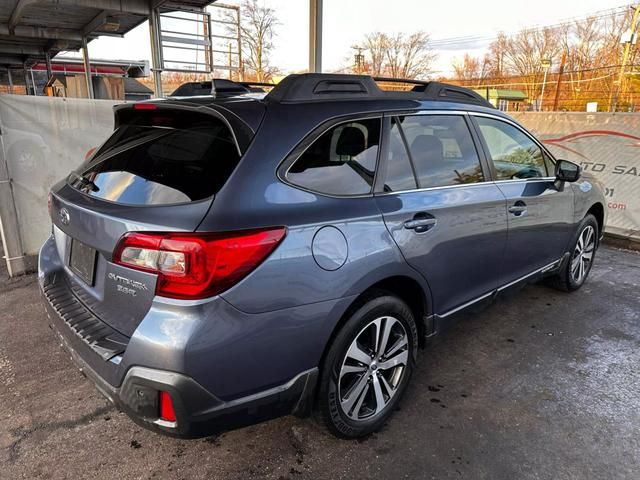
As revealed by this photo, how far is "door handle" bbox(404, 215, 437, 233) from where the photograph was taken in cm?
242

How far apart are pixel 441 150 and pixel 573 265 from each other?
243 cm

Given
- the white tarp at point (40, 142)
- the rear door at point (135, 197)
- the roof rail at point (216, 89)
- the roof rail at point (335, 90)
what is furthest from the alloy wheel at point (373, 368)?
the white tarp at point (40, 142)

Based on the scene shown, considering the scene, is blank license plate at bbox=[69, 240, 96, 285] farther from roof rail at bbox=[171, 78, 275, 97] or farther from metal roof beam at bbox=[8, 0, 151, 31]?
metal roof beam at bbox=[8, 0, 151, 31]

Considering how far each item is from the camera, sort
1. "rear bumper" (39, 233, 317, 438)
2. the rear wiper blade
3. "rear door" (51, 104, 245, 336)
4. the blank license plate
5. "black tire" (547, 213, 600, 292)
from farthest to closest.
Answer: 1. "black tire" (547, 213, 600, 292)
2. the rear wiper blade
3. the blank license plate
4. "rear door" (51, 104, 245, 336)
5. "rear bumper" (39, 233, 317, 438)

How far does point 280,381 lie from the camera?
6.49 feet

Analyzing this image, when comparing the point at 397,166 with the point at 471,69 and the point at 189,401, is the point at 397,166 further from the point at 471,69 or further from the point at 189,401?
the point at 471,69

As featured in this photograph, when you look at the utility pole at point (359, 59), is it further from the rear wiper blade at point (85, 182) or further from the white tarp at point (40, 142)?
the rear wiper blade at point (85, 182)

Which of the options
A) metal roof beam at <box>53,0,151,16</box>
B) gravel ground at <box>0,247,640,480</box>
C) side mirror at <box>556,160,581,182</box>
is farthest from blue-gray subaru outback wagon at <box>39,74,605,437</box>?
metal roof beam at <box>53,0,151,16</box>

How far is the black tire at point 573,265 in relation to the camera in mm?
4273

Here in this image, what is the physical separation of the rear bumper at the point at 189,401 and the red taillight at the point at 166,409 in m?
0.02

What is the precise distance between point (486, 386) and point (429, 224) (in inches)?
48.3

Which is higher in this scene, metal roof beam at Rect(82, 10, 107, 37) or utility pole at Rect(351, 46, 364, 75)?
utility pole at Rect(351, 46, 364, 75)

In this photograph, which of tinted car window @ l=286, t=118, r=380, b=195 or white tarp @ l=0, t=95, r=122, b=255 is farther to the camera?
white tarp @ l=0, t=95, r=122, b=255

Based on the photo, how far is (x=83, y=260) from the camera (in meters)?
2.18
